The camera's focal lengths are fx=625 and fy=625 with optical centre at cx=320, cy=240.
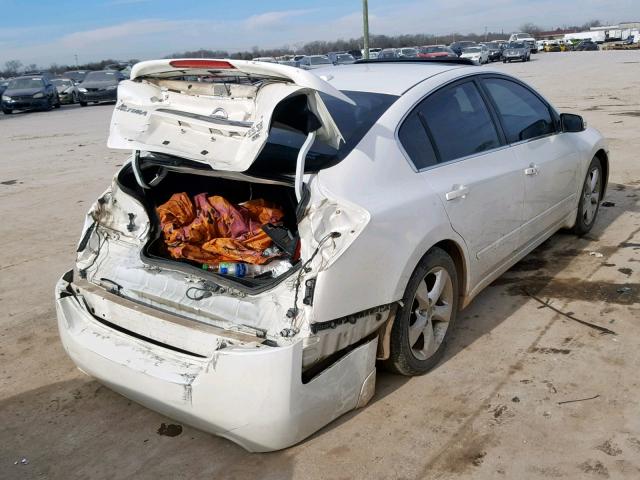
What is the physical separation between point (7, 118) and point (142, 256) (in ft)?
77.3

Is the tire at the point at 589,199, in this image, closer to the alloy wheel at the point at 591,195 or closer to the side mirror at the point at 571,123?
the alloy wheel at the point at 591,195

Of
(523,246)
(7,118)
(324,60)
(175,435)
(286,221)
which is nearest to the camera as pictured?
(175,435)

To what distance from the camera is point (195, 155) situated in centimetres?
302

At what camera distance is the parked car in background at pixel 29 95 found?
982 inches

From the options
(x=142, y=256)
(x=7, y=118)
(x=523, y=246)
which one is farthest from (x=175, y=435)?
(x=7, y=118)

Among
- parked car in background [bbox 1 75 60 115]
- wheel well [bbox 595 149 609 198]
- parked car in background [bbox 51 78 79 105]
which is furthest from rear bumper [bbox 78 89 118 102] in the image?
wheel well [bbox 595 149 609 198]

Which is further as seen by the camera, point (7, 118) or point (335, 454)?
point (7, 118)

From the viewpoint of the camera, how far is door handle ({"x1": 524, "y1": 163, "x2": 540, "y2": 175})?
4230 mm

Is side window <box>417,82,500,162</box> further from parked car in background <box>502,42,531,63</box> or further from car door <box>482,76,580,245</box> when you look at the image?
parked car in background <box>502,42,531,63</box>

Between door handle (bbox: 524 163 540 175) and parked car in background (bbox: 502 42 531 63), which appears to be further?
parked car in background (bbox: 502 42 531 63)

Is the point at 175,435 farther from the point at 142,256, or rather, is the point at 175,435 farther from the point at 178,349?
the point at 142,256

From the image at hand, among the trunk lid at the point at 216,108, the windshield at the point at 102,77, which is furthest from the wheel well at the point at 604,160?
the windshield at the point at 102,77

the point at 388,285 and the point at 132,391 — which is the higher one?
the point at 388,285

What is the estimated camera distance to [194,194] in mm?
4000
